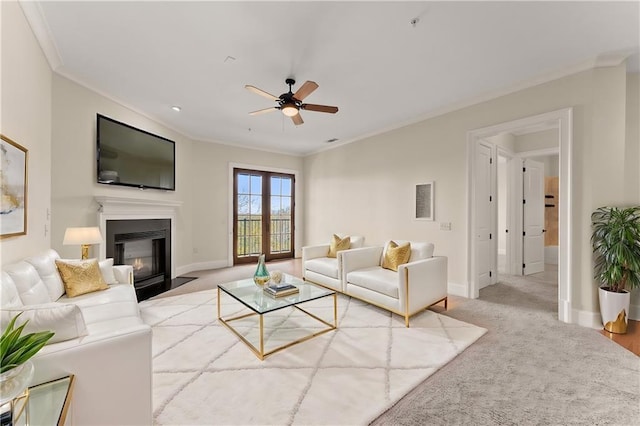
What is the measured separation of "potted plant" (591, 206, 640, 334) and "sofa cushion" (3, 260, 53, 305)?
5.09 metres

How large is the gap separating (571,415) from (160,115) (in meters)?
5.93

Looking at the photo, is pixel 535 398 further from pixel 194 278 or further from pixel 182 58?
pixel 194 278

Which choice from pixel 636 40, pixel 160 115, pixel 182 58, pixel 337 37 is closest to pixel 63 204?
pixel 160 115

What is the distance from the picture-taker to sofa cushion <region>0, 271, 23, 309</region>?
1657 millimetres

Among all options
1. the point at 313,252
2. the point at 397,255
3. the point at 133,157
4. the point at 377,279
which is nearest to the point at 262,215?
the point at 313,252

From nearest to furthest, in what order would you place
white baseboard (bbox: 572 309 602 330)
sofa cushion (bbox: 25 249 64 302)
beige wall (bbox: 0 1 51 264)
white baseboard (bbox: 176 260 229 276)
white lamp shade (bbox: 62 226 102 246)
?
beige wall (bbox: 0 1 51 264) → sofa cushion (bbox: 25 249 64 302) → white baseboard (bbox: 572 309 602 330) → white lamp shade (bbox: 62 226 102 246) → white baseboard (bbox: 176 260 229 276)

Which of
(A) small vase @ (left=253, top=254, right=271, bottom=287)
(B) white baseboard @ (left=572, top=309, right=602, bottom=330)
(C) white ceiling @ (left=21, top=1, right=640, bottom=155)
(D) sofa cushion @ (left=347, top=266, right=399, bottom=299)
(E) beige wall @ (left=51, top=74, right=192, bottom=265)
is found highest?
(C) white ceiling @ (left=21, top=1, right=640, bottom=155)

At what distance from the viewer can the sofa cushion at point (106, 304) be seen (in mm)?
2158

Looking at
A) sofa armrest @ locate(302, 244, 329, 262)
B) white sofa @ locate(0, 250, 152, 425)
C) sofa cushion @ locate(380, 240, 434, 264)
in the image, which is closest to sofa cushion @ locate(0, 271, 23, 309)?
white sofa @ locate(0, 250, 152, 425)

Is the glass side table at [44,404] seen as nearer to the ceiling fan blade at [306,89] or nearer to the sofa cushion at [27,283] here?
the sofa cushion at [27,283]

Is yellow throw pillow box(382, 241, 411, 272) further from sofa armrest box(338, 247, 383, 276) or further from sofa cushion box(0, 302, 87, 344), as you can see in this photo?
sofa cushion box(0, 302, 87, 344)

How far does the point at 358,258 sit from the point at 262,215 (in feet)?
12.0

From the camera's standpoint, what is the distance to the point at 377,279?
3.32 m

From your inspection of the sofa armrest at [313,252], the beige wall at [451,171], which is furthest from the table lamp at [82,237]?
the beige wall at [451,171]
